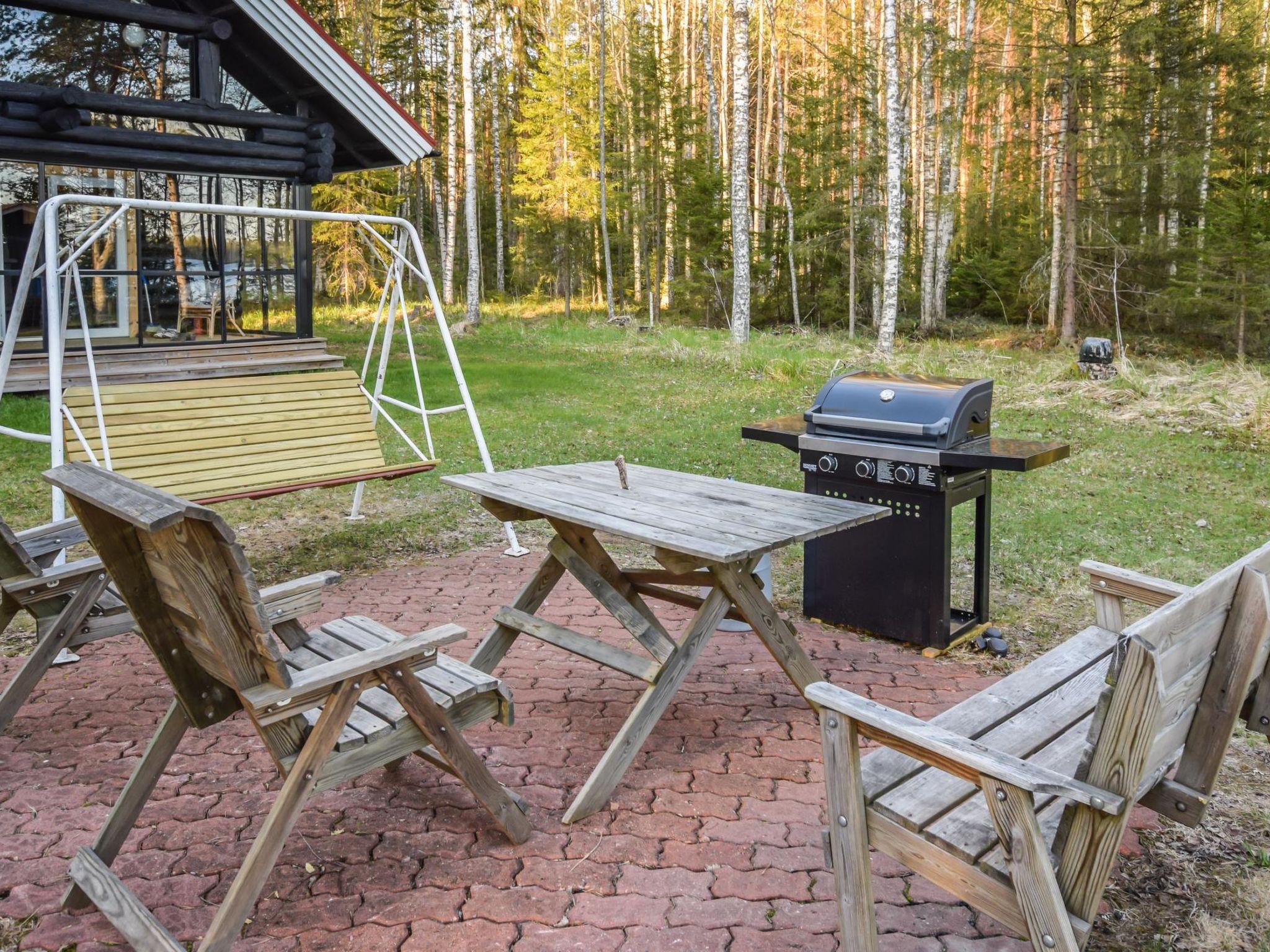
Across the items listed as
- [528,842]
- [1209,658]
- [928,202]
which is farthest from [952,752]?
[928,202]

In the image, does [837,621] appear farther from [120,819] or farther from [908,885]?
[120,819]

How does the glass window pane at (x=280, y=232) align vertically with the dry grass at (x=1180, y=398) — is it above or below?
above

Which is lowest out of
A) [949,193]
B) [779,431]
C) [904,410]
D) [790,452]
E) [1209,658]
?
[790,452]

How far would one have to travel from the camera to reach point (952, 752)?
2.01 meters

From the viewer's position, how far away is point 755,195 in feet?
109

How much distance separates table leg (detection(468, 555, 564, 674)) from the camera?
4125 millimetres

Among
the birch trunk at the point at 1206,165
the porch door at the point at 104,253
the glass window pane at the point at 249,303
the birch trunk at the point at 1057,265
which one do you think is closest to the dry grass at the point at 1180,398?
the birch trunk at the point at 1206,165

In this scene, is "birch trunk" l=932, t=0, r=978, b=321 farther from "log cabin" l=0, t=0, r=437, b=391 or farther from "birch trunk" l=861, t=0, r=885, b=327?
"log cabin" l=0, t=0, r=437, b=391

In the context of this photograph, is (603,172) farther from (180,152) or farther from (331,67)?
(180,152)

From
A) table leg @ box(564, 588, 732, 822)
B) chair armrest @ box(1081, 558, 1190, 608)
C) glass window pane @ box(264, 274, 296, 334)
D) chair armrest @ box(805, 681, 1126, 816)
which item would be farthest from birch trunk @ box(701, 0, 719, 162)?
chair armrest @ box(805, 681, 1126, 816)

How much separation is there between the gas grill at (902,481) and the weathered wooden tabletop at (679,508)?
0.68 m

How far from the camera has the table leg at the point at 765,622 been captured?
11.2ft

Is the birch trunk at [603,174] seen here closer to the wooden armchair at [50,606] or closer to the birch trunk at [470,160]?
the birch trunk at [470,160]

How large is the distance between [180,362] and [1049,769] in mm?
12667
